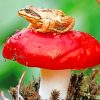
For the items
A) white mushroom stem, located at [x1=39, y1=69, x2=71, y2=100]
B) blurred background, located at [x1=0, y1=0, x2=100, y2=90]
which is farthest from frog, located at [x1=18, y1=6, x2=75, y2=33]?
blurred background, located at [x1=0, y1=0, x2=100, y2=90]

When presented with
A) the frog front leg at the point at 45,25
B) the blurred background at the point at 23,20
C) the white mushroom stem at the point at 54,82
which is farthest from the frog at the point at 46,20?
the blurred background at the point at 23,20

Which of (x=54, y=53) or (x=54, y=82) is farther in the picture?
(x=54, y=82)

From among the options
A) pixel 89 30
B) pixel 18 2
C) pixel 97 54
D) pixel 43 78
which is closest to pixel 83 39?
pixel 97 54

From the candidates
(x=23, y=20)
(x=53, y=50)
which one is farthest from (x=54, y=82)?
(x=23, y=20)

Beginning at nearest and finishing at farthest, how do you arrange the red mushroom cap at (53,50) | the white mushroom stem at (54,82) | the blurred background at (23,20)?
the red mushroom cap at (53,50) < the white mushroom stem at (54,82) < the blurred background at (23,20)

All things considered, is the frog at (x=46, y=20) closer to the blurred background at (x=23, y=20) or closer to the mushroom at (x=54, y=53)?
the mushroom at (x=54, y=53)

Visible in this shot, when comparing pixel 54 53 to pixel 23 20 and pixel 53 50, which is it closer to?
pixel 53 50

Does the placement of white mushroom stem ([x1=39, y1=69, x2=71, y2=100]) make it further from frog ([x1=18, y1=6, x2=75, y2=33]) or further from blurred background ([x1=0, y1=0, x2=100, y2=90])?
blurred background ([x1=0, y1=0, x2=100, y2=90])

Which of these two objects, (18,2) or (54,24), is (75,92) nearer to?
(54,24)

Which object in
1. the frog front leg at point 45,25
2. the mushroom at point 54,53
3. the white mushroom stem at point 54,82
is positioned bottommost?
the white mushroom stem at point 54,82
